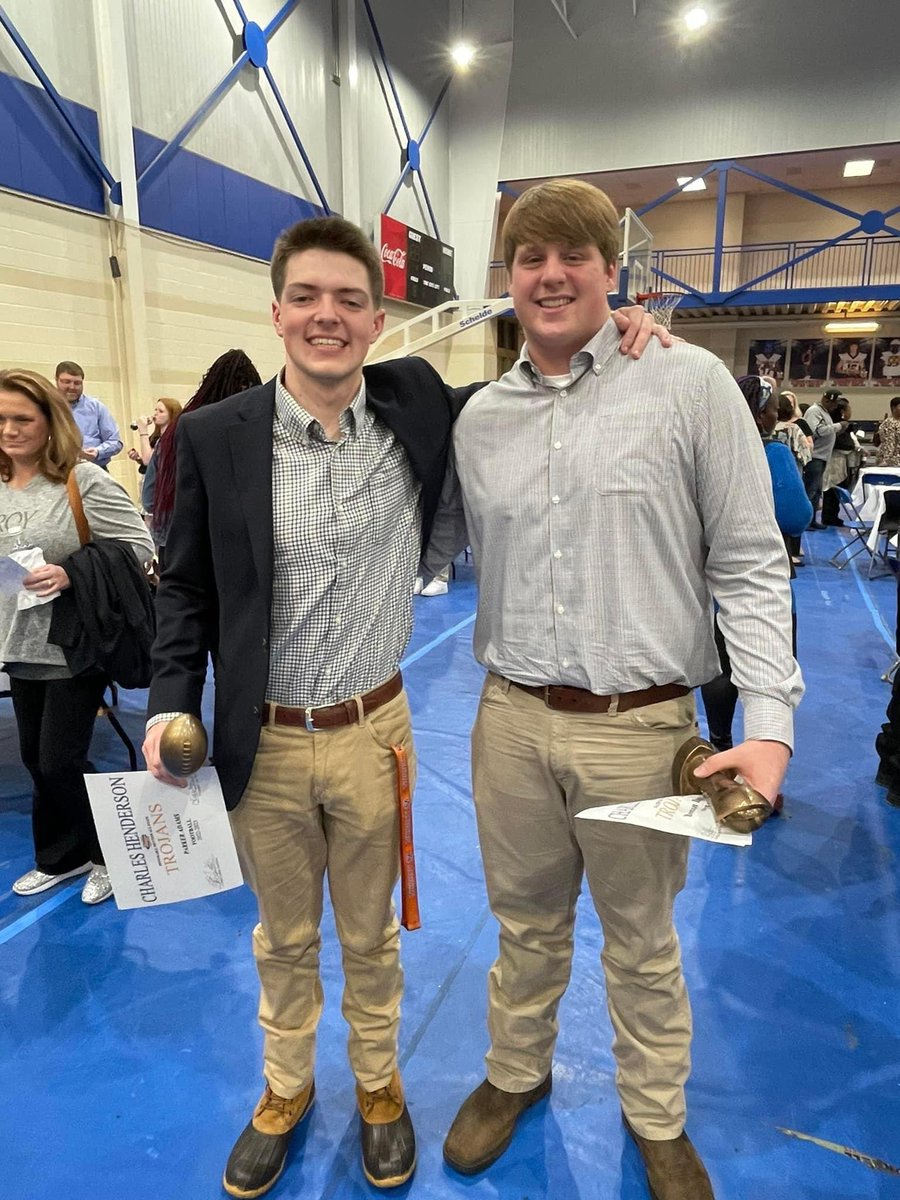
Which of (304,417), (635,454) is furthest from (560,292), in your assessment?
(304,417)

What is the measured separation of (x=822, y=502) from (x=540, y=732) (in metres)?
11.0

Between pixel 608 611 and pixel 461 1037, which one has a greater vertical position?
pixel 608 611

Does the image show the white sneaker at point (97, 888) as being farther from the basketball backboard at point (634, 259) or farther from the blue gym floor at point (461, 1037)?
the basketball backboard at point (634, 259)

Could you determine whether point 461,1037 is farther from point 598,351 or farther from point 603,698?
point 598,351

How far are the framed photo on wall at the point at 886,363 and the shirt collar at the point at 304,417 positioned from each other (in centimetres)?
1695

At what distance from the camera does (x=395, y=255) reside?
40.2 feet

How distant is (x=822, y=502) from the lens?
11.1m

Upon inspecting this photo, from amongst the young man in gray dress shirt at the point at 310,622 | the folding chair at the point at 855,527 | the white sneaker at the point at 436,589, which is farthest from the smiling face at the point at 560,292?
the folding chair at the point at 855,527

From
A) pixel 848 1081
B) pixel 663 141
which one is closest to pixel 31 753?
pixel 848 1081

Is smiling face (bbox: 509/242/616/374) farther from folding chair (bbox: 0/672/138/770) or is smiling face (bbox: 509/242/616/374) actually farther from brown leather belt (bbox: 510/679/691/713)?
folding chair (bbox: 0/672/138/770)

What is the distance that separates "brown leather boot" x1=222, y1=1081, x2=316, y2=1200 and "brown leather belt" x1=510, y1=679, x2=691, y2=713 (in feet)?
3.69

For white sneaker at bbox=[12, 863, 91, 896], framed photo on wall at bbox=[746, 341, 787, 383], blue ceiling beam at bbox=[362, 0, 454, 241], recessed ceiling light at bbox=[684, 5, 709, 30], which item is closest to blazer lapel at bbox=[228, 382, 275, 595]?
white sneaker at bbox=[12, 863, 91, 896]

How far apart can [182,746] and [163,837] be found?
241 mm

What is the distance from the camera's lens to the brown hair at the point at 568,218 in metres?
1.39
